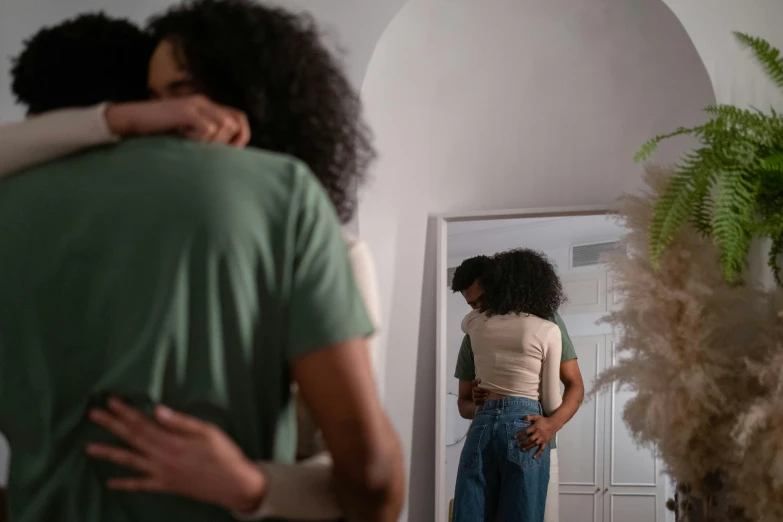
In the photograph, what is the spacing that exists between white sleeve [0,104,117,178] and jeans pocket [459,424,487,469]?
5.76 feet

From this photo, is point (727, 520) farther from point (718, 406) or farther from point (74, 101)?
point (74, 101)

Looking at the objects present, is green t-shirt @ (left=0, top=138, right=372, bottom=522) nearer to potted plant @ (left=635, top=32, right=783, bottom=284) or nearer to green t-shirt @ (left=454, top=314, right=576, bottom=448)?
potted plant @ (left=635, top=32, right=783, bottom=284)

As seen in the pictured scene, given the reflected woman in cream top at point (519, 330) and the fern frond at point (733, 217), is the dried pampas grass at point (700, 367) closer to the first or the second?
the fern frond at point (733, 217)

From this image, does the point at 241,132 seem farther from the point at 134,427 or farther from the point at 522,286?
the point at 522,286

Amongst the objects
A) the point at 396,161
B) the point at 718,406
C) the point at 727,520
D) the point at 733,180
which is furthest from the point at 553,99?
the point at 727,520

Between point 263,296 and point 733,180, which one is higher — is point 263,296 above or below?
below

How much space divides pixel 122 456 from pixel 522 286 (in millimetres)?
1772

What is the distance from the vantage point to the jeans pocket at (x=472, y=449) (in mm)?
2230

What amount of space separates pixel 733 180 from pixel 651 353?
44cm

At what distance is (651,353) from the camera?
1817 millimetres

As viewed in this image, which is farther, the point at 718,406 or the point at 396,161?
the point at 396,161

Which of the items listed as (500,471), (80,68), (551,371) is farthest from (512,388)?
(80,68)

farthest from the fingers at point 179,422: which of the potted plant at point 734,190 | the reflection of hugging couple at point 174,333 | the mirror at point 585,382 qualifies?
the mirror at point 585,382

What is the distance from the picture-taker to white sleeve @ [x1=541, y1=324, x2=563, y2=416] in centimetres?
218
